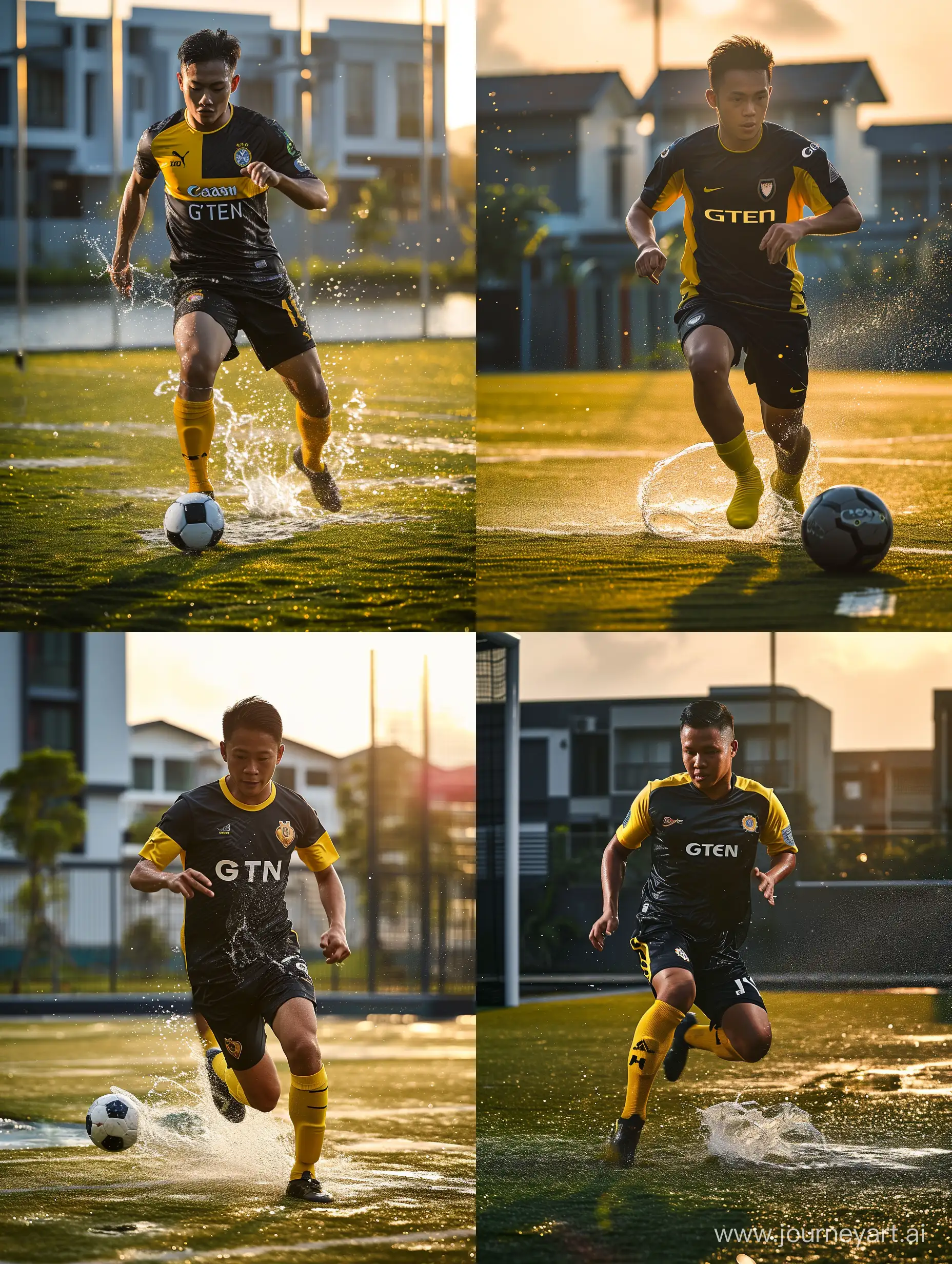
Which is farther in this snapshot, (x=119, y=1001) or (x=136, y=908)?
(x=136, y=908)

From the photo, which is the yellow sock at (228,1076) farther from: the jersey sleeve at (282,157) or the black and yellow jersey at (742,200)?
the black and yellow jersey at (742,200)

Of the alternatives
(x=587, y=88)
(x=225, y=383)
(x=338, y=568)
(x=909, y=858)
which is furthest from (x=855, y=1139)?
(x=587, y=88)

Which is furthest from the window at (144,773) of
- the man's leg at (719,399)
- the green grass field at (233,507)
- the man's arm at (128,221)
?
the man's leg at (719,399)

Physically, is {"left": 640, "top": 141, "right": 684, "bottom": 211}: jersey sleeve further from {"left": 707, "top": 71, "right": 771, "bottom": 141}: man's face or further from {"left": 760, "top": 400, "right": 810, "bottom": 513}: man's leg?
{"left": 760, "top": 400, "right": 810, "bottom": 513}: man's leg

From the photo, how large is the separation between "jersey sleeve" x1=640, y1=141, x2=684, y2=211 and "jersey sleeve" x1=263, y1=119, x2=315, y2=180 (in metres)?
1.32

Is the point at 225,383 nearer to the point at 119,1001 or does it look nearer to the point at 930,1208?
the point at 119,1001

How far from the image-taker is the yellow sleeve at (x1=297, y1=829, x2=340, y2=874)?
483cm

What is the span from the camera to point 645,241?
17.6ft

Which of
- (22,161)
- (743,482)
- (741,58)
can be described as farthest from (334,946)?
(22,161)

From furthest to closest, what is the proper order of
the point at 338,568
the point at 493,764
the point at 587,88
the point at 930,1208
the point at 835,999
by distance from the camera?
1. the point at 587,88
2. the point at 338,568
3. the point at 493,764
4. the point at 835,999
5. the point at 930,1208

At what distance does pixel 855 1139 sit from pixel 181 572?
3.44 metres

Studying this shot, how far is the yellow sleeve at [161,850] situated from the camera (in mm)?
4574

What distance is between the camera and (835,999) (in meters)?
5.30

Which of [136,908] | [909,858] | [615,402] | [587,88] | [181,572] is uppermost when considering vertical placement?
[587,88]
